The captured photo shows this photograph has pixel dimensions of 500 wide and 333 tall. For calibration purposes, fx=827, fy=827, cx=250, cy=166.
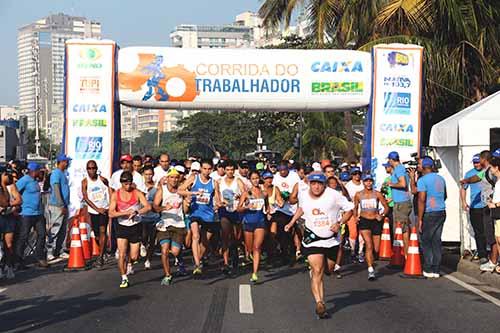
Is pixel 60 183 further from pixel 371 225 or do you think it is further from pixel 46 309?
pixel 371 225

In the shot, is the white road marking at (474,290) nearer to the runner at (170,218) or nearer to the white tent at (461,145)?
the white tent at (461,145)

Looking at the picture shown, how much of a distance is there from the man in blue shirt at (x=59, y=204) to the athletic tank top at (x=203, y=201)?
3608 millimetres

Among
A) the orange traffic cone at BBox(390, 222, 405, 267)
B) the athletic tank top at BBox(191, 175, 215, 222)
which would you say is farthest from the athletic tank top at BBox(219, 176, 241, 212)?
the orange traffic cone at BBox(390, 222, 405, 267)

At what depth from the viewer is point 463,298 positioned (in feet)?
36.9

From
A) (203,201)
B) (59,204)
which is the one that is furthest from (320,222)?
(59,204)

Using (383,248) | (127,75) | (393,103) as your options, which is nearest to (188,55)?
(127,75)

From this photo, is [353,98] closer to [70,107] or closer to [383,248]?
[383,248]

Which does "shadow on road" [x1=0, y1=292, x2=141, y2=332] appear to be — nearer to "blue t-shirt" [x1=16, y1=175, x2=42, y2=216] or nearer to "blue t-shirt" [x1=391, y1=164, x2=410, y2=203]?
"blue t-shirt" [x1=16, y1=175, x2=42, y2=216]

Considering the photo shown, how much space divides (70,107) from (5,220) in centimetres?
495

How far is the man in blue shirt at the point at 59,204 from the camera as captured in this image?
623 inches

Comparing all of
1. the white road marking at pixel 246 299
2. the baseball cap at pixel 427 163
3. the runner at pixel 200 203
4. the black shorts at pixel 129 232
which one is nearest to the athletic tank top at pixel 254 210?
the runner at pixel 200 203

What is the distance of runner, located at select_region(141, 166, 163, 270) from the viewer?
46.5 ft

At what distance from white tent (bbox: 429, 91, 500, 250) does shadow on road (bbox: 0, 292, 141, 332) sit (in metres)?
6.88

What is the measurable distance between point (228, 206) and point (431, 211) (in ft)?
11.0
